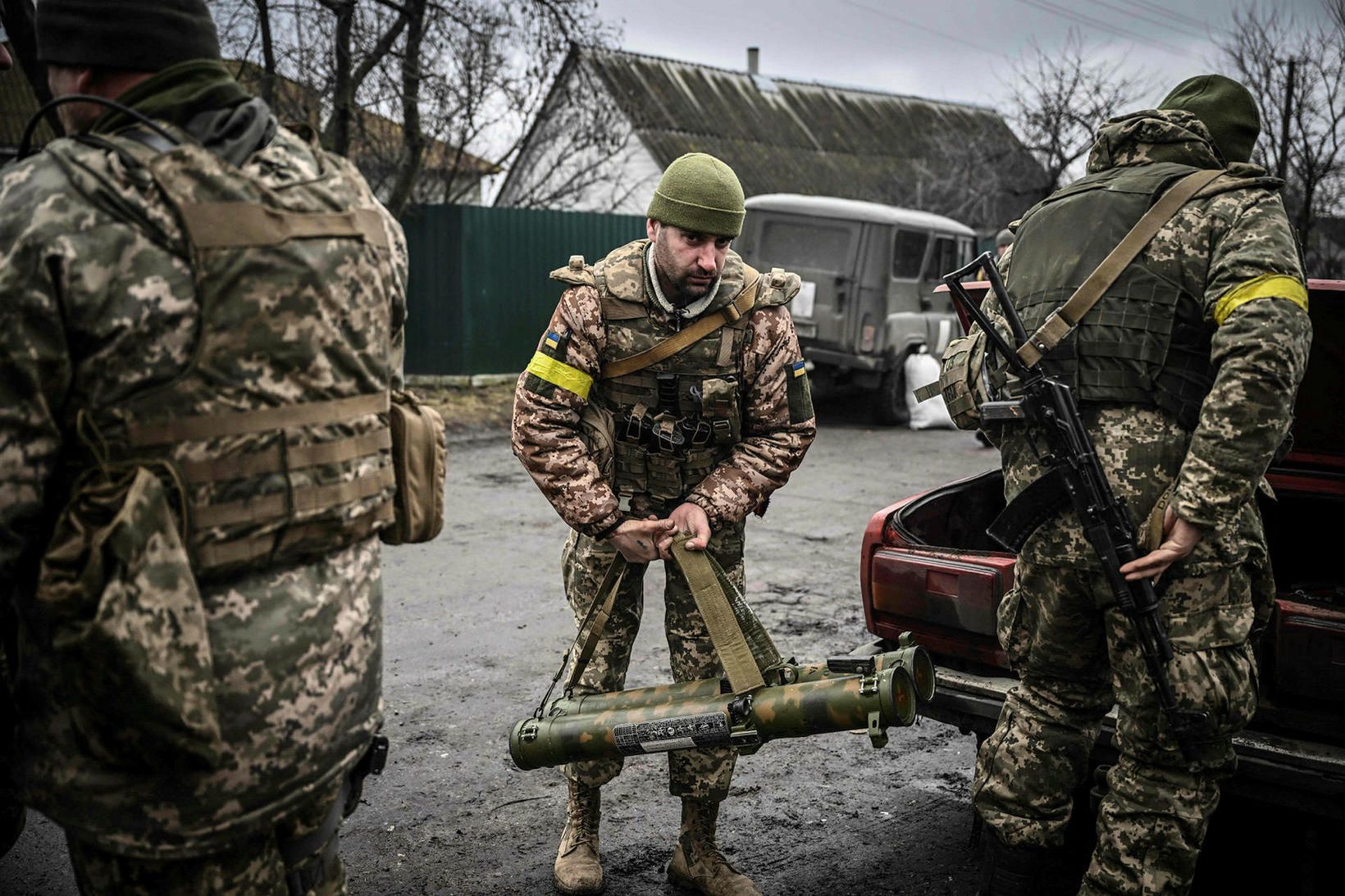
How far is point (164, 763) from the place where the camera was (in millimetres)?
1646

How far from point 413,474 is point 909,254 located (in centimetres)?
1162

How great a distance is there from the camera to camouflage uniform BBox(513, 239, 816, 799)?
2982 mm

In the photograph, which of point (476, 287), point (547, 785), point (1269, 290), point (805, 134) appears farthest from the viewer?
point (805, 134)

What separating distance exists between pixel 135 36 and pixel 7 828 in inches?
66.8

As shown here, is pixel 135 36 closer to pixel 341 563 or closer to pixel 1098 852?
pixel 341 563

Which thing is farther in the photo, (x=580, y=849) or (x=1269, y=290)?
(x=580, y=849)

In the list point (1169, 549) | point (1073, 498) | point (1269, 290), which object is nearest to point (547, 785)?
point (1073, 498)

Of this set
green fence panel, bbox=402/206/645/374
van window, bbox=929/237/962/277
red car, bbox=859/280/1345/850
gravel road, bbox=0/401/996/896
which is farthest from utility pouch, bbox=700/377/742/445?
van window, bbox=929/237/962/277

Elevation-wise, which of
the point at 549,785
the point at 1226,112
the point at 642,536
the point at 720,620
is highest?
the point at 1226,112

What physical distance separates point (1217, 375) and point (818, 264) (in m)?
10.4

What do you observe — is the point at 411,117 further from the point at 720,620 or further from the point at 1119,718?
the point at 1119,718

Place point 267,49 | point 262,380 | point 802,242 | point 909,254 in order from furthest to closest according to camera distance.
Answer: point 909,254, point 802,242, point 267,49, point 262,380

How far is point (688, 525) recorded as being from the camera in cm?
296

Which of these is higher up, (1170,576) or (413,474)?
(413,474)
